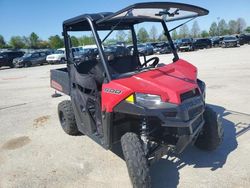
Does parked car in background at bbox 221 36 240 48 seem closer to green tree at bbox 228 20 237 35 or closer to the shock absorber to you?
the shock absorber

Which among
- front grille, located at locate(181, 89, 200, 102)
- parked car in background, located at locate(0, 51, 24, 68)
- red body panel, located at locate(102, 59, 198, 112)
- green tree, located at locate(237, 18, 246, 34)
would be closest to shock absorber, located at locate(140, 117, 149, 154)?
red body panel, located at locate(102, 59, 198, 112)

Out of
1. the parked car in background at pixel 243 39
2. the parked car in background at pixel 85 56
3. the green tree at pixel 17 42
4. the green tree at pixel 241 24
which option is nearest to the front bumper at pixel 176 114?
the parked car in background at pixel 85 56

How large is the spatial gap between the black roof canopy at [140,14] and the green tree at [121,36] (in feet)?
0.33

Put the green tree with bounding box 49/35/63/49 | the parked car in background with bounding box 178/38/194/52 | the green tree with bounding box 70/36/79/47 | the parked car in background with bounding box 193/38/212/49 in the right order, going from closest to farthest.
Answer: the green tree with bounding box 70/36/79/47 → the parked car in background with bounding box 178/38/194/52 → the parked car in background with bounding box 193/38/212/49 → the green tree with bounding box 49/35/63/49

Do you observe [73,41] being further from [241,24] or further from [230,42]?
[241,24]

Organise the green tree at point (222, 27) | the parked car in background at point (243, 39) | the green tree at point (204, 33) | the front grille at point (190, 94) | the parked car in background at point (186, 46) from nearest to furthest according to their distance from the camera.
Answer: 1. the front grille at point (190, 94)
2. the parked car in background at point (186, 46)
3. the parked car in background at point (243, 39)
4. the green tree at point (222, 27)
5. the green tree at point (204, 33)

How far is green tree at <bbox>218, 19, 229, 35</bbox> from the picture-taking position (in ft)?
312

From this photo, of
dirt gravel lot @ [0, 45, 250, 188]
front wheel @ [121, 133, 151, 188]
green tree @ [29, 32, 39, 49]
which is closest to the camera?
front wheel @ [121, 133, 151, 188]

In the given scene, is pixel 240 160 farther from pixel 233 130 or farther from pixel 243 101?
pixel 243 101

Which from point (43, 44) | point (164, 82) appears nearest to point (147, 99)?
point (164, 82)

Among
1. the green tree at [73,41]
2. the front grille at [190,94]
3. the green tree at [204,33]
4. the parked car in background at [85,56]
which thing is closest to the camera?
the front grille at [190,94]

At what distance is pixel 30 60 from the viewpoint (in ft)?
94.4

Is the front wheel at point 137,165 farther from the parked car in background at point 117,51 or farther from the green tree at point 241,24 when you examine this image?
the green tree at point 241,24

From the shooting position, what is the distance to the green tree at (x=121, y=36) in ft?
15.9
